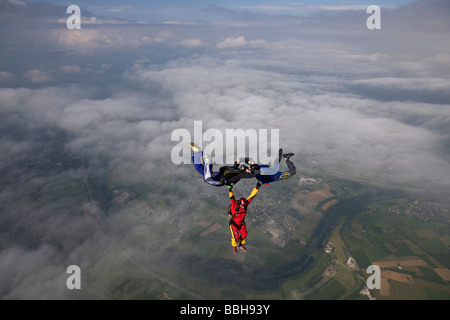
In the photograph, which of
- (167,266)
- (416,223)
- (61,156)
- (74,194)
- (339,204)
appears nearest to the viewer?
(167,266)

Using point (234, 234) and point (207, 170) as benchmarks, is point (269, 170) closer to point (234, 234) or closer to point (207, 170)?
point (207, 170)

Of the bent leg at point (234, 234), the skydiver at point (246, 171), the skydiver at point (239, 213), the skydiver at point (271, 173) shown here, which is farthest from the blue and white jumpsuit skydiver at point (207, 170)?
the bent leg at point (234, 234)

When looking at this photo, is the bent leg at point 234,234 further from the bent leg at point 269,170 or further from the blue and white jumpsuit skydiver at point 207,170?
the bent leg at point 269,170

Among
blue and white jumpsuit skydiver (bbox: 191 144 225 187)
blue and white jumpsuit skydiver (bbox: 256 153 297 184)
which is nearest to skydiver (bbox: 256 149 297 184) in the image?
blue and white jumpsuit skydiver (bbox: 256 153 297 184)

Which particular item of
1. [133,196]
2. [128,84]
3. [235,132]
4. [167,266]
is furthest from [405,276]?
[128,84]

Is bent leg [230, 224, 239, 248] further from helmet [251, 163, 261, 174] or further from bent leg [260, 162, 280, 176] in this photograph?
helmet [251, 163, 261, 174]

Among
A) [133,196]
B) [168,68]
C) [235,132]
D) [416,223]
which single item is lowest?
[416,223]

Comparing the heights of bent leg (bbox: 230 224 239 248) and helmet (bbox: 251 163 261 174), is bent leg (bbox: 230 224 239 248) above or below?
below

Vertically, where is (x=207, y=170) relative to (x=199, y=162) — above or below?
below

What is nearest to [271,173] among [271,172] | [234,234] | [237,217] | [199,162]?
[271,172]

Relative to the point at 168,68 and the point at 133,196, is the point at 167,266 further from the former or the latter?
the point at 168,68
